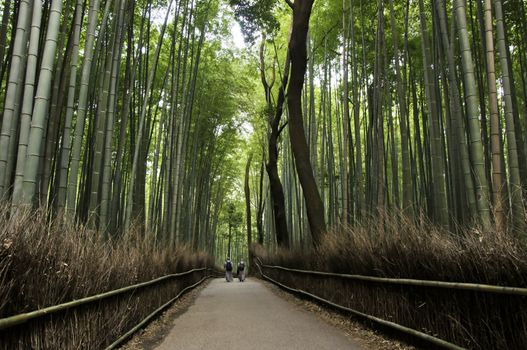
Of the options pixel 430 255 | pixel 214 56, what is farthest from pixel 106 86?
pixel 214 56

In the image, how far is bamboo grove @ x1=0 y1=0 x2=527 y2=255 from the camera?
3666 mm

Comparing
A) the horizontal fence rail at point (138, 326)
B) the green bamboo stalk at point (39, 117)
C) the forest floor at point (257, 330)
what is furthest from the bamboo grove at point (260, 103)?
the forest floor at point (257, 330)

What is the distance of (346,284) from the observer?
5.22 m

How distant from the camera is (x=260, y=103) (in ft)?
52.1

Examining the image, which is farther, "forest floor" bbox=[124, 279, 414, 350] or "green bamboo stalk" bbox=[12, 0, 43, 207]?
"forest floor" bbox=[124, 279, 414, 350]

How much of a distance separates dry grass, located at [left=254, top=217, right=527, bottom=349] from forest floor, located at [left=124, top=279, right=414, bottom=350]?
0.95 ft

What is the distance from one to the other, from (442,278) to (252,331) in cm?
232

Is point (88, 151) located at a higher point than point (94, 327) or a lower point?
higher

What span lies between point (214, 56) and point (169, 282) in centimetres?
794

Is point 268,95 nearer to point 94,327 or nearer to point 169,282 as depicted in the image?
point 169,282

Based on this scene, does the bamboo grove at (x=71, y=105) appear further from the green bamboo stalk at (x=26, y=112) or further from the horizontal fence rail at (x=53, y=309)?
the horizontal fence rail at (x=53, y=309)

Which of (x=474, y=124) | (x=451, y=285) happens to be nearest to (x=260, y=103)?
(x=474, y=124)

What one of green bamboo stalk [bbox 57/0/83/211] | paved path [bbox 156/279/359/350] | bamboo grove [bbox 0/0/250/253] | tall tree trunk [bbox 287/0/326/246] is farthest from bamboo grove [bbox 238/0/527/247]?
green bamboo stalk [bbox 57/0/83/211]

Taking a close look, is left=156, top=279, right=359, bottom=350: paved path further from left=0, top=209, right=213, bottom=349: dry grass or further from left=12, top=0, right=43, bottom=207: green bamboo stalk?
left=12, top=0, right=43, bottom=207: green bamboo stalk
